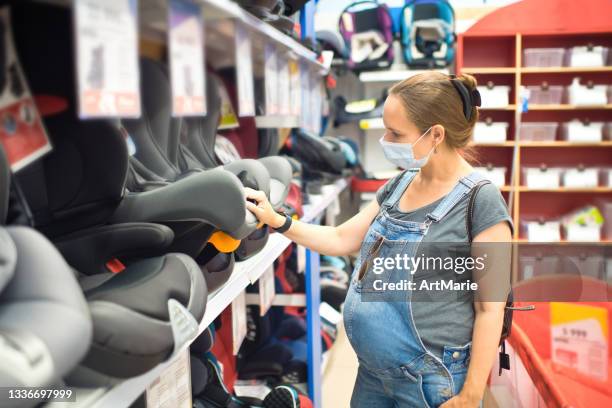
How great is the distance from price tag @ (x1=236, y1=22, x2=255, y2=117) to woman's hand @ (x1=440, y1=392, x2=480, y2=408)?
82 centimetres

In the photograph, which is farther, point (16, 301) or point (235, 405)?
point (235, 405)

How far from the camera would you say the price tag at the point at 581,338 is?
185 centimetres

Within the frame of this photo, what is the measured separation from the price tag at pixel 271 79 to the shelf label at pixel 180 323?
2.93 feet

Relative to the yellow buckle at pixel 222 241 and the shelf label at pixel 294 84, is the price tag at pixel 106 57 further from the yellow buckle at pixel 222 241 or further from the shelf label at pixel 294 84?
the shelf label at pixel 294 84

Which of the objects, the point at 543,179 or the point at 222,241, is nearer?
the point at 222,241

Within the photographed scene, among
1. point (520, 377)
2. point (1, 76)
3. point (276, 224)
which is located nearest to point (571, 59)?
point (520, 377)

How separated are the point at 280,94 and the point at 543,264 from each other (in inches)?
168

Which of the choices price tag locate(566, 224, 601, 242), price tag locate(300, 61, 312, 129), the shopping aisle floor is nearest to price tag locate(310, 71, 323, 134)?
price tag locate(300, 61, 312, 129)

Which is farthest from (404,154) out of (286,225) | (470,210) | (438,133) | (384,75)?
(384,75)

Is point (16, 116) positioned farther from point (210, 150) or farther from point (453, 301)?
point (453, 301)

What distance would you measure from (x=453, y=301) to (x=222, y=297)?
620 millimetres

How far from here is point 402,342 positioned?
1.38 metres

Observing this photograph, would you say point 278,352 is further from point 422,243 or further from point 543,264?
point 543,264

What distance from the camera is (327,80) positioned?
3340 millimetres
